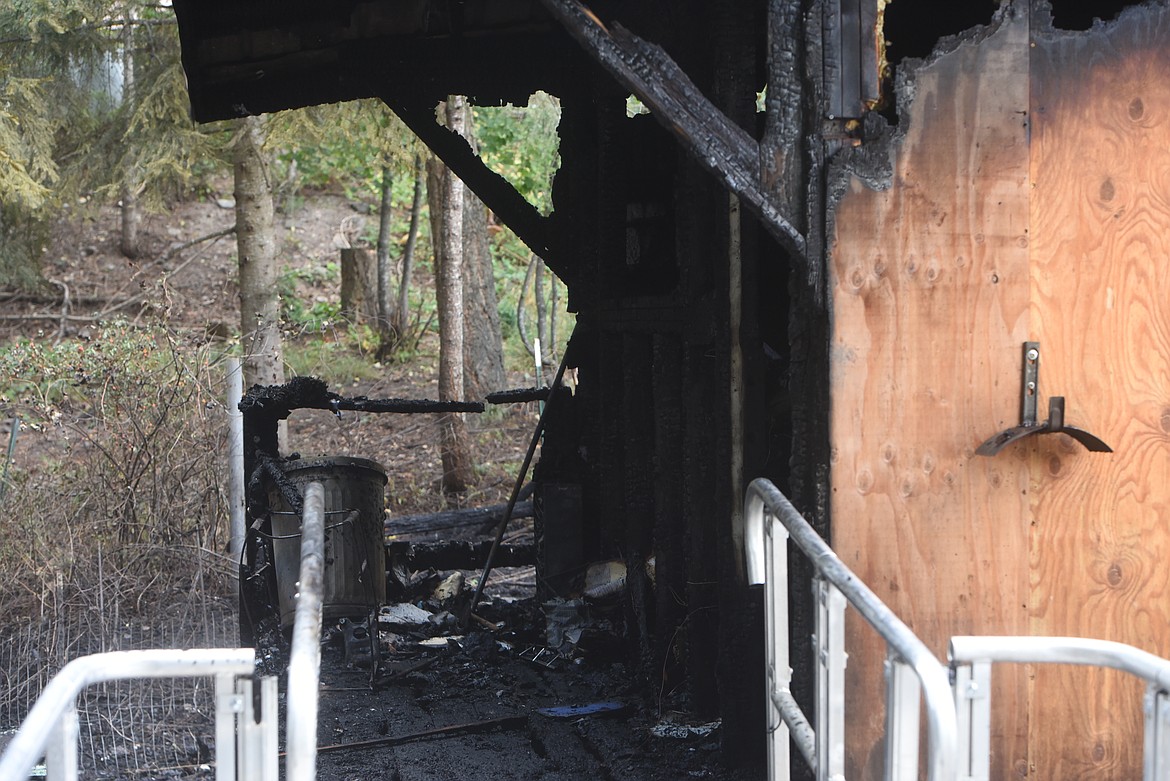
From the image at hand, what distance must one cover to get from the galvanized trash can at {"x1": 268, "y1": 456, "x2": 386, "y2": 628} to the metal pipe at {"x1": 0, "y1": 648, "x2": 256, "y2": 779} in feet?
13.5

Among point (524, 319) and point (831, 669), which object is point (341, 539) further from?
point (524, 319)

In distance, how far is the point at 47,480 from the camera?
831cm

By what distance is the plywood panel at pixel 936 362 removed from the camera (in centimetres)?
405

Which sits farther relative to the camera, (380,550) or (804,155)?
(380,550)

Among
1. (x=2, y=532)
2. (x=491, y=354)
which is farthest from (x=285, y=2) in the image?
(x=491, y=354)

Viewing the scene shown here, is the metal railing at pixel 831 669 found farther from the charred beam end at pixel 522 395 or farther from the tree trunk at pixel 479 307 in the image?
the tree trunk at pixel 479 307

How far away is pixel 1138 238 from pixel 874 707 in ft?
6.50

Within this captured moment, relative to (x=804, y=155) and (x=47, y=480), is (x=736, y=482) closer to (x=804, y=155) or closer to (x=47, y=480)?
(x=804, y=155)

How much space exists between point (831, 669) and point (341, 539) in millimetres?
4207

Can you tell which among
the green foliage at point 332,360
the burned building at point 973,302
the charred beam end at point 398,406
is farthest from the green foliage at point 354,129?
the burned building at point 973,302

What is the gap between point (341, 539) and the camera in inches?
265

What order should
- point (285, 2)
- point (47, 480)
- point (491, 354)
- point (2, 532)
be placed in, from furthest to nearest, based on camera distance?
point (491, 354) < point (47, 480) < point (2, 532) < point (285, 2)

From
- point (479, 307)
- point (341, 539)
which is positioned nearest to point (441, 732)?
point (341, 539)

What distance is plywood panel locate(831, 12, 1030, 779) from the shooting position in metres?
4.05
